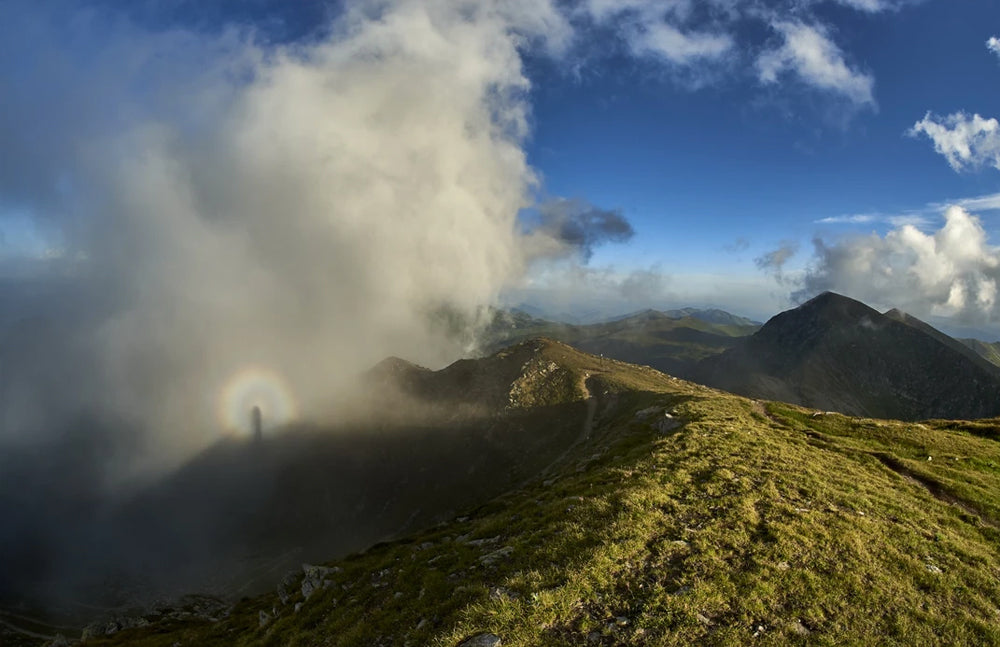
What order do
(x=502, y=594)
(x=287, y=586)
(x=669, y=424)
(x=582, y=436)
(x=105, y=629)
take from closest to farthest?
(x=502, y=594)
(x=287, y=586)
(x=669, y=424)
(x=105, y=629)
(x=582, y=436)

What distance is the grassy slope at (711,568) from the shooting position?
19.2 m

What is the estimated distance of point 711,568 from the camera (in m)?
22.6

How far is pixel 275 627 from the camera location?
32719mm

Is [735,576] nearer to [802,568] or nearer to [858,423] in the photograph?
[802,568]

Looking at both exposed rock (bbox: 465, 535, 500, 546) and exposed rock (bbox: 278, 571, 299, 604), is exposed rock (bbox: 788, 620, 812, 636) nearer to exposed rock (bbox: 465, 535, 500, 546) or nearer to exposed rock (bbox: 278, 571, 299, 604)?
exposed rock (bbox: 465, 535, 500, 546)

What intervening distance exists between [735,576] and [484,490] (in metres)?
174

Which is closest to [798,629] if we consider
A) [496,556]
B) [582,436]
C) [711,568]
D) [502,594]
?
[711,568]

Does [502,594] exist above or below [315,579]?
above

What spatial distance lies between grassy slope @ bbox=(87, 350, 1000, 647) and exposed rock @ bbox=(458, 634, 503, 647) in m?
0.33

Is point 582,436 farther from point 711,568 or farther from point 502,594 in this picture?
point 502,594

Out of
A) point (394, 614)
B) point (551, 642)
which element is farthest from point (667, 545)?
point (394, 614)

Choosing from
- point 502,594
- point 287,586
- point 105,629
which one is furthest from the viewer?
point 105,629

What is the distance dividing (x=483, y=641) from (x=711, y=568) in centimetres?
1232

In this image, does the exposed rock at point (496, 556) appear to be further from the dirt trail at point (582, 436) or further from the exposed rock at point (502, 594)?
the dirt trail at point (582, 436)
